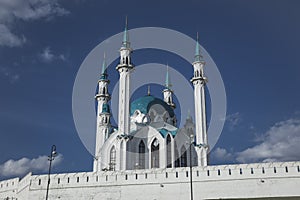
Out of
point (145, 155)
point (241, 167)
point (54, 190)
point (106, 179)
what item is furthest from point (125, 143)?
point (241, 167)

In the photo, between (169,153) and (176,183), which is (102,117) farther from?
(176,183)

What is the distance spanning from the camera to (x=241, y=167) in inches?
982

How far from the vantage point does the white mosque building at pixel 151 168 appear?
24422 millimetres

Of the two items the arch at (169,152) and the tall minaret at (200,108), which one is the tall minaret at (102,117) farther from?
the tall minaret at (200,108)

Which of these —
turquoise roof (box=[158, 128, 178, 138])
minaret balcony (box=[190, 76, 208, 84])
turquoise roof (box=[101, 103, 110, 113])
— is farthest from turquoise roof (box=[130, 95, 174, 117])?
minaret balcony (box=[190, 76, 208, 84])

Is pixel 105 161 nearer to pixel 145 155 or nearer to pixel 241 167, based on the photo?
pixel 145 155

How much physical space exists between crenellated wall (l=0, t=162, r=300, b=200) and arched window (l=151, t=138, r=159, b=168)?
6948 millimetres

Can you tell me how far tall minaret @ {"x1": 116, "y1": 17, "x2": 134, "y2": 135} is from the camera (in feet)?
106

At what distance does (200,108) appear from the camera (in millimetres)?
35438

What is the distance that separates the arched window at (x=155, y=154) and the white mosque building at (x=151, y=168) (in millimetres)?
95

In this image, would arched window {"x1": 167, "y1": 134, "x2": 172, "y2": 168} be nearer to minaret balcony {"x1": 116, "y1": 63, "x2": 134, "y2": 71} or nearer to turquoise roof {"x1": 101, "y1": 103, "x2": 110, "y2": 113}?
minaret balcony {"x1": 116, "y1": 63, "x2": 134, "y2": 71}

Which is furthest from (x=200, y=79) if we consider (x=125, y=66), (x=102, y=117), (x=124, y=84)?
(x=102, y=117)

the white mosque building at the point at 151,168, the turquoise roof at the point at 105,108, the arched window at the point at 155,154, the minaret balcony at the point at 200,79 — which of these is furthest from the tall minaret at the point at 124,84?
the minaret balcony at the point at 200,79

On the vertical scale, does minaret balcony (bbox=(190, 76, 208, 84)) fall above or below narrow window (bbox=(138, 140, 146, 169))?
above
